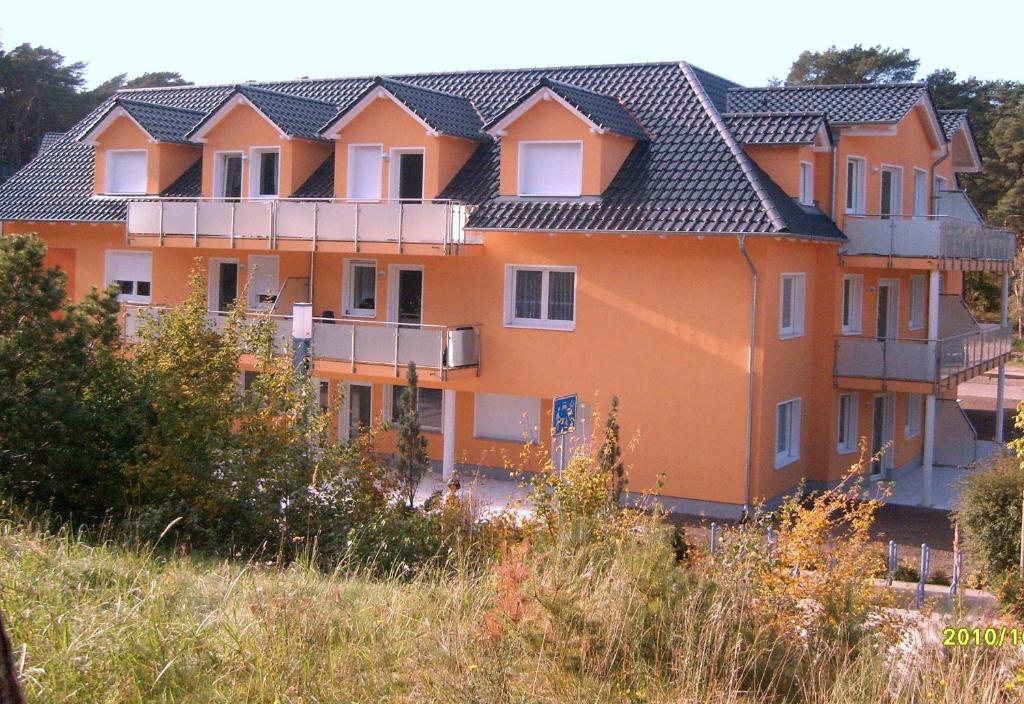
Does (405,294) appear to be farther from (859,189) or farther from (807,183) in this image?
(859,189)

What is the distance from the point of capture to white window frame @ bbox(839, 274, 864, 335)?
25.5 m

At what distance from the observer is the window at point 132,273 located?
95.2 feet

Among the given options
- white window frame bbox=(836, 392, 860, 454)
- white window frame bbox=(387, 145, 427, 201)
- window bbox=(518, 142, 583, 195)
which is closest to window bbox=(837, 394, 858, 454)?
white window frame bbox=(836, 392, 860, 454)

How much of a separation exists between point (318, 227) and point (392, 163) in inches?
82.4

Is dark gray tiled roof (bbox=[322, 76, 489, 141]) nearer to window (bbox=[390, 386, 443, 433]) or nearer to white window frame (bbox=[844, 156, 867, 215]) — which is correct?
window (bbox=[390, 386, 443, 433])

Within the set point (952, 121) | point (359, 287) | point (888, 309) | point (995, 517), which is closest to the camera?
point (995, 517)

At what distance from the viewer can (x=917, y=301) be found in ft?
95.5

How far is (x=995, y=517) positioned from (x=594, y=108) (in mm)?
10643

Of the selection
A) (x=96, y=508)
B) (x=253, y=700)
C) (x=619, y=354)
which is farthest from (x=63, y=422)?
(x=619, y=354)

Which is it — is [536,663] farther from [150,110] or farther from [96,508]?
[150,110]

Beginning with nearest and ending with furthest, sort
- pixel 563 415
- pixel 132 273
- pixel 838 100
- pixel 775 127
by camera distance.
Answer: pixel 563 415, pixel 775 127, pixel 838 100, pixel 132 273

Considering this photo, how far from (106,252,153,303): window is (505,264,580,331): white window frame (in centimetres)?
1000

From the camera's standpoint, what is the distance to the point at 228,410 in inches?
560

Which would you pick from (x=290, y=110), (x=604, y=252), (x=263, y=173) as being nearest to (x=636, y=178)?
(x=604, y=252)
